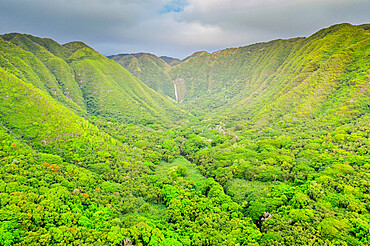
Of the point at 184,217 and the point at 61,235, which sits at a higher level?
the point at 61,235

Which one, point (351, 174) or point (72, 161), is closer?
point (351, 174)

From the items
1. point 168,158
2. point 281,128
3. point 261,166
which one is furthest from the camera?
point 281,128

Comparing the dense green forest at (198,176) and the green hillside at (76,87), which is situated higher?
the green hillside at (76,87)

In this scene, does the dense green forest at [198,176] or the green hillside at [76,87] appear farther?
the green hillside at [76,87]

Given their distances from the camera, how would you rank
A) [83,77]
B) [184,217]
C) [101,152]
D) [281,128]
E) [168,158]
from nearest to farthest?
[184,217]
[101,152]
[168,158]
[281,128]
[83,77]

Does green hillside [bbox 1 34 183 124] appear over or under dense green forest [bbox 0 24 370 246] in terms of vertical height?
over

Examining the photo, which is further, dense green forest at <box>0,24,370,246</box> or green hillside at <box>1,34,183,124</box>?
green hillside at <box>1,34,183,124</box>

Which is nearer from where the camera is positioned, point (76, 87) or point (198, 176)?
point (198, 176)

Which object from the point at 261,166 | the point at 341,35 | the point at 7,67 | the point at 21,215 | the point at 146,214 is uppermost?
the point at 341,35

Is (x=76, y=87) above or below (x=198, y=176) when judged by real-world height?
above

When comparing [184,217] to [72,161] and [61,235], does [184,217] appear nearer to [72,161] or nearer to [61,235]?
[61,235]

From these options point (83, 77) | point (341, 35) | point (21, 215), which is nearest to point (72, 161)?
point (21, 215)
